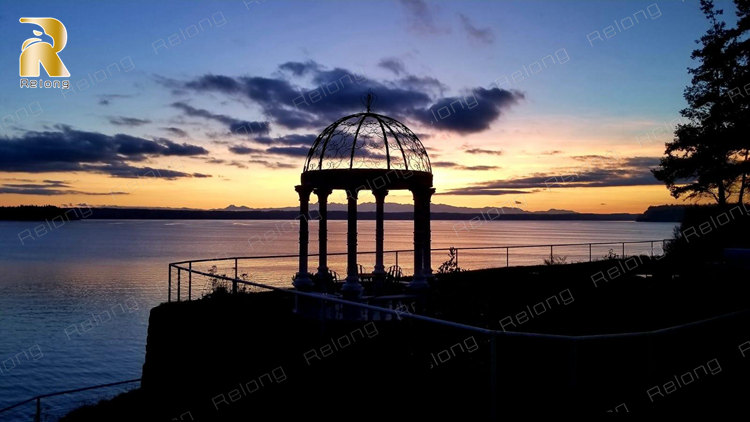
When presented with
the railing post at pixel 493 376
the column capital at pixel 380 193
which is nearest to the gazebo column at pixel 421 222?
the column capital at pixel 380 193

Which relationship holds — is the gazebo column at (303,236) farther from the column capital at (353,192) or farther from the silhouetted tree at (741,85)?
the silhouetted tree at (741,85)

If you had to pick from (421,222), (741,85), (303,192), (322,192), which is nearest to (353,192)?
(322,192)

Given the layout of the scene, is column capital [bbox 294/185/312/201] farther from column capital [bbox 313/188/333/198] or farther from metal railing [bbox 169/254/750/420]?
metal railing [bbox 169/254/750/420]

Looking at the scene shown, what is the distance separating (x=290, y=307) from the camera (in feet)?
46.4

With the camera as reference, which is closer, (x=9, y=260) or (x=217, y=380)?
(x=217, y=380)

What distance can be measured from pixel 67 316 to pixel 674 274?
4612cm

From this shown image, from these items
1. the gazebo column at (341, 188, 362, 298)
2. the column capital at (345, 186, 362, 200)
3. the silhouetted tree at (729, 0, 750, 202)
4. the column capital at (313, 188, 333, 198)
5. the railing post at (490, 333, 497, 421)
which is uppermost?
the silhouetted tree at (729, 0, 750, 202)

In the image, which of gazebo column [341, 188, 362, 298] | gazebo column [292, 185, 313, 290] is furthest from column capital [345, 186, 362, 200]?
gazebo column [292, 185, 313, 290]

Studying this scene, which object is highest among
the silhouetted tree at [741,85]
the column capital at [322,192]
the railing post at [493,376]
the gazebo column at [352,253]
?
the silhouetted tree at [741,85]

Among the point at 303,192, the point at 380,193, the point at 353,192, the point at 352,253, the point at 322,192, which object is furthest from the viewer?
the point at 303,192

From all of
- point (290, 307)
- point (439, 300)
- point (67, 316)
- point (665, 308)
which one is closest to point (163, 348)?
point (290, 307)

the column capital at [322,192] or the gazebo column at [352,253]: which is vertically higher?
the column capital at [322,192]

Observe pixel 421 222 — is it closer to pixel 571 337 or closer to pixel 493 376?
pixel 571 337

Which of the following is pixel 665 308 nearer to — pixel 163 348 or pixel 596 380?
pixel 596 380
